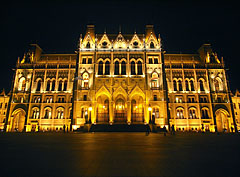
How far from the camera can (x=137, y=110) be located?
37.1 meters

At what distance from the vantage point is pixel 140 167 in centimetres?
423

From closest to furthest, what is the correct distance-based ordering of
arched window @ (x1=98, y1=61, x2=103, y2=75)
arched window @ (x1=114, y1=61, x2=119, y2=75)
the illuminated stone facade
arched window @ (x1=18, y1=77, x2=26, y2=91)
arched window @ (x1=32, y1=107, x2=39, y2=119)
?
arched window @ (x1=114, y1=61, x2=119, y2=75)
arched window @ (x1=98, y1=61, x2=103, y2=75)
arched window @ (x1=32, y1=107, x2=39, y2=119)
arched window @ (x1=18, y1=77, x2=26, y2=91)
the illuminated stone facade

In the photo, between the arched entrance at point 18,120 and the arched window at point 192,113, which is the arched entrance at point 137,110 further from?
the arched entrance at point 18,120

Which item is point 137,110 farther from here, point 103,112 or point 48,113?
point 48,113

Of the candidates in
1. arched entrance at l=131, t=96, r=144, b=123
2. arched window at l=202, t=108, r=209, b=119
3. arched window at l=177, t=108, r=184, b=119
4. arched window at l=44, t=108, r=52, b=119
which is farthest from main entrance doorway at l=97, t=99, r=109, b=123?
arched window at l=202, t=108, r=209, b=119

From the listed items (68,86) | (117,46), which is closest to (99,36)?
(117,46)

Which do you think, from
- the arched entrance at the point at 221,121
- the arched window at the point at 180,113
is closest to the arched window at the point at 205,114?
the arched entrance at the point at 221,121

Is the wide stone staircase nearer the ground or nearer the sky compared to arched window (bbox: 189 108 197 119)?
nearer the ground

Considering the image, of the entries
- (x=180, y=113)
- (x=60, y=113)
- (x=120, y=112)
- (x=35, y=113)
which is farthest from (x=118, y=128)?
(x=35, y=113)

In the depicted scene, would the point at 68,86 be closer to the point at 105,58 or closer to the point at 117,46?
the point at 105,58

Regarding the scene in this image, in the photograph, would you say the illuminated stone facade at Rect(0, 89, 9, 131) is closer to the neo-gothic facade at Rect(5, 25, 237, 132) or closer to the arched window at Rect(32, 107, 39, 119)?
the neo-gothic facade at Rect(5, 25, 237, 132)

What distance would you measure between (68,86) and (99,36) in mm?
17271

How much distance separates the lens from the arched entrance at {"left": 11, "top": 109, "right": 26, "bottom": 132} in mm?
39831

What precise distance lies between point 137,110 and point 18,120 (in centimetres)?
3431
